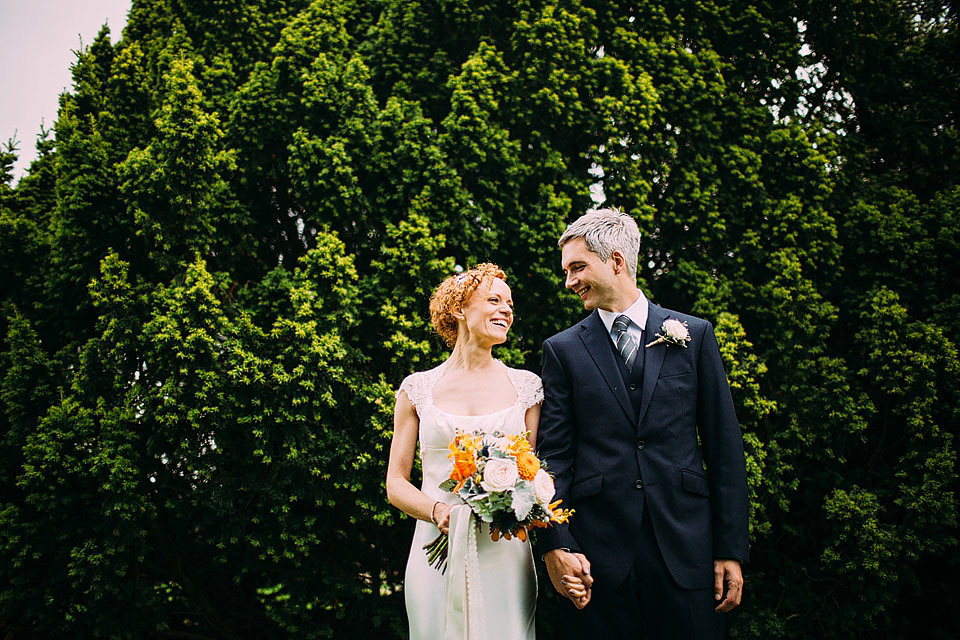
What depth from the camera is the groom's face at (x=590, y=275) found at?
280cm

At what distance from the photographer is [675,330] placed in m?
2.70

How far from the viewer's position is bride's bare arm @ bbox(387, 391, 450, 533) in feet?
9.20

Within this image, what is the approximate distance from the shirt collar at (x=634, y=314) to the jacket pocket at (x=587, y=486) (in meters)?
0.73

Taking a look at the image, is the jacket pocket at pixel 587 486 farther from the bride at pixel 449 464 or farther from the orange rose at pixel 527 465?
the bride at pixel 449 464

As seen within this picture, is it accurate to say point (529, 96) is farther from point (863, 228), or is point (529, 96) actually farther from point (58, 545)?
point (58, 545)

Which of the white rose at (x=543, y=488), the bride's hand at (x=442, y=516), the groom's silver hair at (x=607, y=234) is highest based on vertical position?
the groom's silver hair at (x=607, y=234)

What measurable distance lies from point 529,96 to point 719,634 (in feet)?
14.9

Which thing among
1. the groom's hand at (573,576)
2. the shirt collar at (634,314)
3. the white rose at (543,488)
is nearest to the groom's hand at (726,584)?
the groom's hand at (573,576)

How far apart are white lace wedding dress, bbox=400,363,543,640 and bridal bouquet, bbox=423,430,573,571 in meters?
0.28

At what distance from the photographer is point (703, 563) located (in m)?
2.52

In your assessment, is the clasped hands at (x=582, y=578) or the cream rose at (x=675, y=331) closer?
the clasped hands at (x=582, y=578)

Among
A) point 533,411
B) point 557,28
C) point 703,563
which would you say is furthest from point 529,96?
point 703,563

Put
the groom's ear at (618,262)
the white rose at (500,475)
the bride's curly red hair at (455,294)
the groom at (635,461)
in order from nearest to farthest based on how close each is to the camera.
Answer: the white rose at (500,475) < the groom at (635,461) < the groom's ear at (618,262) < the bride's curly red hair at (455,294)

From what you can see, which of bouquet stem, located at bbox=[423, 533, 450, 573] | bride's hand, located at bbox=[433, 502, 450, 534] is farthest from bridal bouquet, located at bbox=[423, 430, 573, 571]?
bouquet stem, located at bbox=[423, 533, 450, 573]
